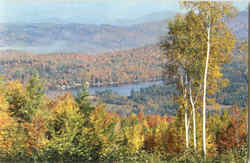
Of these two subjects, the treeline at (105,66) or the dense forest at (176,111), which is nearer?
the dense forest at (176,111)

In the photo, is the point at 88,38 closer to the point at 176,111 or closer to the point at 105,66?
the point at 105,66

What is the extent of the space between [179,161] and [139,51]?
272 feet

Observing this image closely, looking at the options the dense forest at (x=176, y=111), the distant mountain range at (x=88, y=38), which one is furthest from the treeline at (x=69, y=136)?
the distant mountain range at (x=88, y=38)

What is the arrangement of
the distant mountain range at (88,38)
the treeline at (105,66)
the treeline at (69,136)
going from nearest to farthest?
the treeline at (69,136)
the distant mountain range at (88,38)
the treeline at (105,66)

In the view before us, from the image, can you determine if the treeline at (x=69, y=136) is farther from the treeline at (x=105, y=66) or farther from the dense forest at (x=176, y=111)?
the treeline at (x=105, y=66)

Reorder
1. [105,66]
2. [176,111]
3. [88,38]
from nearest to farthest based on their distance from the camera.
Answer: [176,111], [105,66], [88,38]

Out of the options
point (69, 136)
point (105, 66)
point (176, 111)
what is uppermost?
point (176, 111)

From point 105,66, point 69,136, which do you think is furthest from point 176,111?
point 105,66

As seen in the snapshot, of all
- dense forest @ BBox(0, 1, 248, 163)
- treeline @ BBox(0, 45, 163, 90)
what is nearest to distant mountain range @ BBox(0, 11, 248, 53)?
treeline @ BBox(0, 45, 163, 90)

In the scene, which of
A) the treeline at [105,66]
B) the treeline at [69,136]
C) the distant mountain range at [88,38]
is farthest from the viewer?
the treeline at [105,66]

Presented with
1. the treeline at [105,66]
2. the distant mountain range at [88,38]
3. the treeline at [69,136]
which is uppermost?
the distant mountain range at [88,38]

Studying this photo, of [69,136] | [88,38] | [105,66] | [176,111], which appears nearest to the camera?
[69,136]

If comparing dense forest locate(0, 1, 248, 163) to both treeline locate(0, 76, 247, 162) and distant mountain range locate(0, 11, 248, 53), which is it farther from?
distant mountain range locate(0, 11, 248, 53)

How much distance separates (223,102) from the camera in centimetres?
4081
